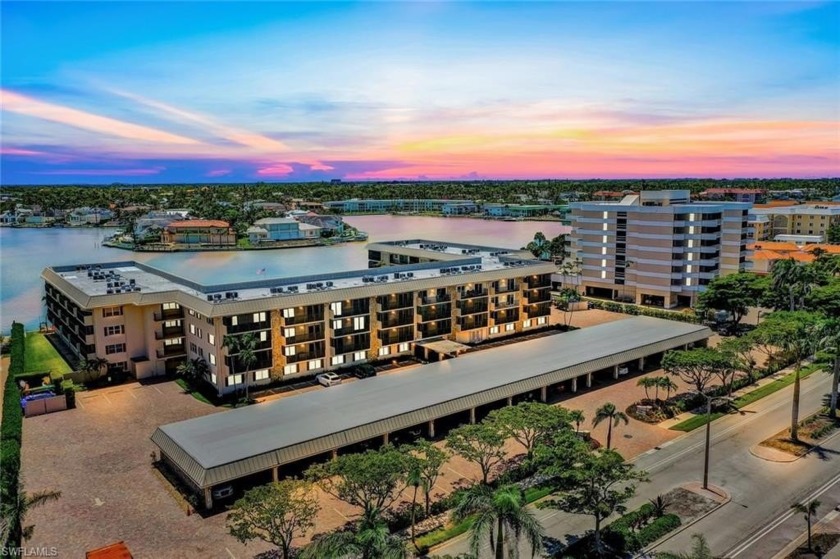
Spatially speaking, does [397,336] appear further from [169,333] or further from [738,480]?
[738,480]

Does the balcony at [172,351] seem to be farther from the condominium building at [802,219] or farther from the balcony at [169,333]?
the condominium building at [802,219]

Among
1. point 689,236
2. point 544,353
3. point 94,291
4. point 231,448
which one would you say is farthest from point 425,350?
point 689,236

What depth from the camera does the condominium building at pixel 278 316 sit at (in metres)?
54.0

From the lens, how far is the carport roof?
35.6 m

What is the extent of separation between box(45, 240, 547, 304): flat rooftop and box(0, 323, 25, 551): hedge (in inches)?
344

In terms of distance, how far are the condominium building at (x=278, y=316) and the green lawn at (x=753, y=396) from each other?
23.3 meters

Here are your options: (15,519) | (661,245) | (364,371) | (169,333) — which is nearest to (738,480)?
(364,371)

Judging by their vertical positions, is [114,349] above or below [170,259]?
above

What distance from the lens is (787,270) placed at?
68.6 metres

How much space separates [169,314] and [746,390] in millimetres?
53148

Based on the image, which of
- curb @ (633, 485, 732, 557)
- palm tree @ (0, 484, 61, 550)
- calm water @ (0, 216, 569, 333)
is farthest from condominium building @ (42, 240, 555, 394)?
curb @ (633, 485, 732, 557)

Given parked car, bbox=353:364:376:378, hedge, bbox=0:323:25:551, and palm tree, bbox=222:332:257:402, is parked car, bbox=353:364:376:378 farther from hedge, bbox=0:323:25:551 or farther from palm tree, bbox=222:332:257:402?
hedge, bbox=0:323:25:551

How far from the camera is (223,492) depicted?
115ft

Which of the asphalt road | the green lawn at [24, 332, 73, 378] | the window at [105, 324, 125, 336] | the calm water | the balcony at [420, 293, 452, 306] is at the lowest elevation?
the asphalt road
